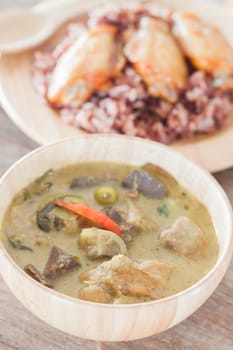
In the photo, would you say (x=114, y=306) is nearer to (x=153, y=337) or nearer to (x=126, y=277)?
(x=126, y=277)

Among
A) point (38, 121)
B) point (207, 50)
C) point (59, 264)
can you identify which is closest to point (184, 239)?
point (59, 264)

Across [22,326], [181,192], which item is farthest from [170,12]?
[22,326]

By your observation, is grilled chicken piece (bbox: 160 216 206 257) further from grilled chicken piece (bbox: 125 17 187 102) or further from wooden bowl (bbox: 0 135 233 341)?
grilled chicken piece (bbox: 125 17 187 102)

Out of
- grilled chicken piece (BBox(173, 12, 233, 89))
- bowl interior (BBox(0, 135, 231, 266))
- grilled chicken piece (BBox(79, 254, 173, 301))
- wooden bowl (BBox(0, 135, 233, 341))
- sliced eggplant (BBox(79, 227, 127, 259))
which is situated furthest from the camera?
grilled chicken piece (BBox(173, 12, 233, 89))

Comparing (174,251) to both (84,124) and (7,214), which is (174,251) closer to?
(7,214)

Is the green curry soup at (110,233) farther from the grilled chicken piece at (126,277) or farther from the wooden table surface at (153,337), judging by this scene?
the wooden table surface at (153,337)

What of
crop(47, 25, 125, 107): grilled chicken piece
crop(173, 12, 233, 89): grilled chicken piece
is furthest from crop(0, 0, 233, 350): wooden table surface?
crop(173, 12, 233, 89): grilled chicken piece
